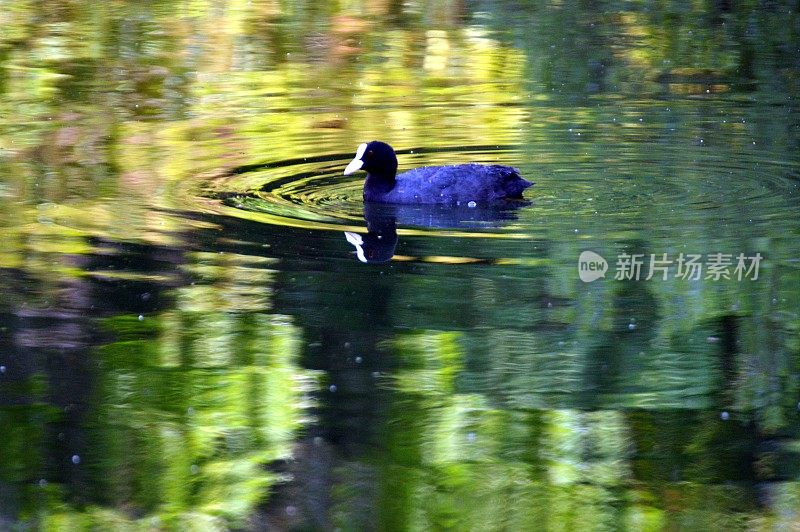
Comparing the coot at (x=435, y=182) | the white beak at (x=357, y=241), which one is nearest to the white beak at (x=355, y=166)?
the coot at (x=435, y=182)

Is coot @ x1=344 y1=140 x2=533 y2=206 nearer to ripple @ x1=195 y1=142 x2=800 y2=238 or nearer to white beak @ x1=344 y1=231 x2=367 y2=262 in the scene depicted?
ripple @ x1=195 y1=142 x2=800 y2=238

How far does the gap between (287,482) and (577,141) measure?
731 cm

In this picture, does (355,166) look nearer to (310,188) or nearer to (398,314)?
(310,188)

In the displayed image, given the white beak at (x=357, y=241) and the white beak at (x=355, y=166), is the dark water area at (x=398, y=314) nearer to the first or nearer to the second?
the white beak at (x=357, y=241)

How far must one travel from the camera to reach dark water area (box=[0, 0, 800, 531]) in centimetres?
613

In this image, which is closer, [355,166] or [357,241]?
[357,241]

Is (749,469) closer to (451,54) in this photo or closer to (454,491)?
(454,491)

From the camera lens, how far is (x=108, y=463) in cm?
640

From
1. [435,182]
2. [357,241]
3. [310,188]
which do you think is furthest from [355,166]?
[357,241]

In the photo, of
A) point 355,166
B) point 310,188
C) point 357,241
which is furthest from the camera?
point 310,188

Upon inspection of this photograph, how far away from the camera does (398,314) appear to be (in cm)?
818

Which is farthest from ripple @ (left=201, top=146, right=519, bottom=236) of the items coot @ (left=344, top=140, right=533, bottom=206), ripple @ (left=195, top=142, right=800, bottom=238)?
coot @ (left=344, top=140, right=533, bottom=206)

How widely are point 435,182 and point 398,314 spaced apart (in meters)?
2.77

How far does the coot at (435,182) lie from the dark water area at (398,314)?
0.18 metres
